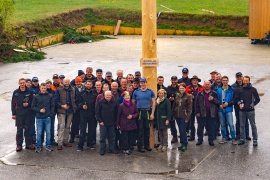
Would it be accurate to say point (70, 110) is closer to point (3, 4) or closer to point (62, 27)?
point (3, 4)

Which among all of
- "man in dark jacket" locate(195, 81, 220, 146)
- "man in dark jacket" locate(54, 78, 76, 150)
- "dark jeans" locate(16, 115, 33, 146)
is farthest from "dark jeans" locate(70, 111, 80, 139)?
"man in dark jacket" locate(195, 81, 220, 146)

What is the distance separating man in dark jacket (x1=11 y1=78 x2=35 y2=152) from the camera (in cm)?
1323

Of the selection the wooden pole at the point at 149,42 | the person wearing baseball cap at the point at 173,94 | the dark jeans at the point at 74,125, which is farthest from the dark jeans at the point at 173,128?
the dark jeans at the point at 74,125

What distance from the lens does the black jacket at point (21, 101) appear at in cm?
1323

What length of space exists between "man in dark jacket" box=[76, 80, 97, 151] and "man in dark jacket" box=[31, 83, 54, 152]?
716 millimetres

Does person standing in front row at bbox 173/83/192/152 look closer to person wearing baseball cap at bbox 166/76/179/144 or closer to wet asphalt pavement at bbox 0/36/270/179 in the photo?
wet asphalt pavement at bbox 0/36/270/179

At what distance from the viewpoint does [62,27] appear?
125 ft

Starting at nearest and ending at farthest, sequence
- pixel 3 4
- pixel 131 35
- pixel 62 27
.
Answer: pixel 3 4 → pixel 62 27 → pixel 131 35

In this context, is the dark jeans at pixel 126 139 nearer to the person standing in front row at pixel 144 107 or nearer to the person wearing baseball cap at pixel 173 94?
the person standing in front row at pixel 144 107

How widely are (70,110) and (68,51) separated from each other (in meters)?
19.0

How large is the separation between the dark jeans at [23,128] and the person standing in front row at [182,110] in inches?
140

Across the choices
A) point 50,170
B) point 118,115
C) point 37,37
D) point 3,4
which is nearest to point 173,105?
point 118,115

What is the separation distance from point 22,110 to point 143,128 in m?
2.94

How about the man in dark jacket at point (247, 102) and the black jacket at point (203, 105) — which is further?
the black jacket at point (203, 105)
